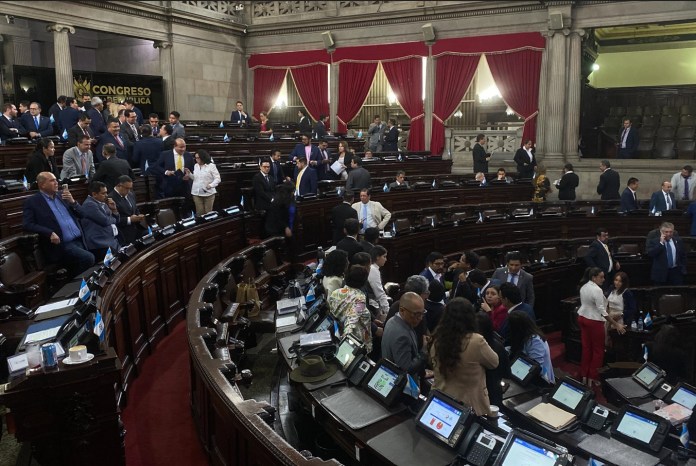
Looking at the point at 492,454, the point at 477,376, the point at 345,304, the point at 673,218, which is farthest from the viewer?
the point at 673,218

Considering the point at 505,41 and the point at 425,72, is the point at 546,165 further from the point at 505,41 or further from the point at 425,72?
the point at 425,72

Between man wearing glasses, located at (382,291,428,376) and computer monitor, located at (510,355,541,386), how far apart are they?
2.73 ft

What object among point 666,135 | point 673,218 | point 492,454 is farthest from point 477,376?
point 666,135

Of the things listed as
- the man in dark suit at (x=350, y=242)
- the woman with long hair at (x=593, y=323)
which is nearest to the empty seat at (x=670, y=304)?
the woman with long hair at (x=593, y=323)

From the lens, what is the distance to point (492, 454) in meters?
2.73

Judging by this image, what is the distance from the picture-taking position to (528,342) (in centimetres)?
438

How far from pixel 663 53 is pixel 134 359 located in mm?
15919

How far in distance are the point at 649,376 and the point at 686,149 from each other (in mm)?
10809

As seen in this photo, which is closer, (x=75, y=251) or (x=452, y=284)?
(x=75, y=251)

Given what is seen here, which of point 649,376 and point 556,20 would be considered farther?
point 556,20

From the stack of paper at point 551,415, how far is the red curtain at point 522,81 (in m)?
11.3

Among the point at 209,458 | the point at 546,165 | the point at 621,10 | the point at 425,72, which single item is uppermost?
the point at 621,10

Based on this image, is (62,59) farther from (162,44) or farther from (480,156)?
(480,156)

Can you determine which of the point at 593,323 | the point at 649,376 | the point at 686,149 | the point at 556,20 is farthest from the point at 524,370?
the point at 686,149
